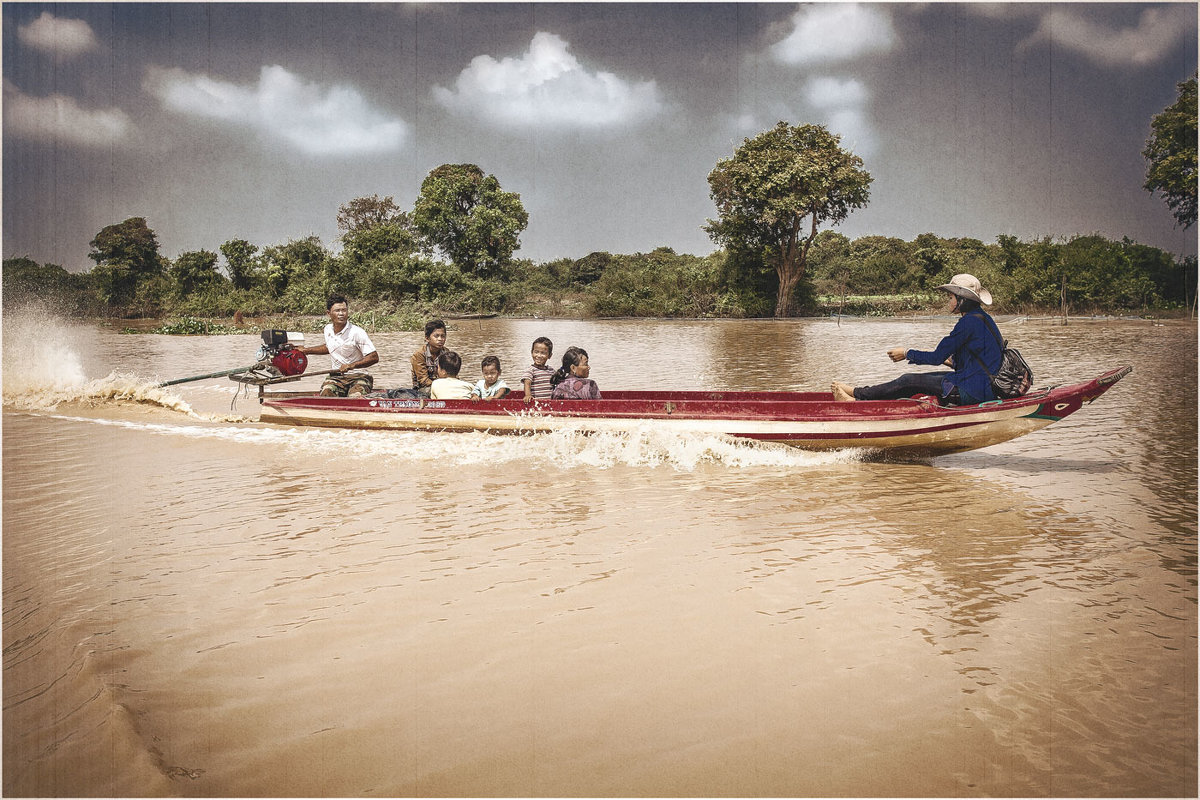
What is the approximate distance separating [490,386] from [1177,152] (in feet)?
72.2

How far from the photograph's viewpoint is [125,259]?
1146 inches

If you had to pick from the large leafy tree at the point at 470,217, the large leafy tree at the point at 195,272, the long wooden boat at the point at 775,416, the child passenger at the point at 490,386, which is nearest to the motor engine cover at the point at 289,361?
the long wooden boat at the point at 775,416

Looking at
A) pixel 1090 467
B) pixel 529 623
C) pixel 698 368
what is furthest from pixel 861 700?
pixel 698 368

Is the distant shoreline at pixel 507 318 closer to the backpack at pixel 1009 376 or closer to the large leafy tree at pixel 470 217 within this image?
the large leafy tree at pixel 470 217

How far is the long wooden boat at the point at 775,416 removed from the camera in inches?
231

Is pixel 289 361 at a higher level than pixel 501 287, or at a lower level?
lower

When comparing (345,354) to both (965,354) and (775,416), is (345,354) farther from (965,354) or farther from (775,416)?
(965,354)

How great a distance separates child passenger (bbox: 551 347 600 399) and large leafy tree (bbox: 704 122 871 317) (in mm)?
20395

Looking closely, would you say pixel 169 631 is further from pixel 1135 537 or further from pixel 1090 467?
pixel 1090 467

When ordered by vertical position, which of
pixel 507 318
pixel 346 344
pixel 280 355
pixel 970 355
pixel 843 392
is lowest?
pixel 843 392

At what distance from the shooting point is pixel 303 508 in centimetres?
534

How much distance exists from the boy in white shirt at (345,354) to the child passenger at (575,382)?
2224 mm

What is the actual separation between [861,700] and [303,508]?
13.0ft

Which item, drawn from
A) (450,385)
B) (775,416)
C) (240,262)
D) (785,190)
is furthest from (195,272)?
(775,416)
